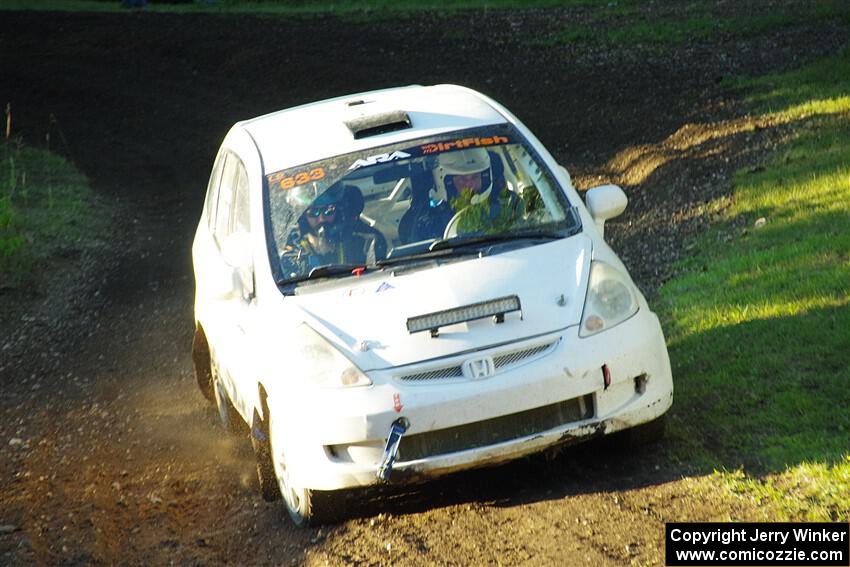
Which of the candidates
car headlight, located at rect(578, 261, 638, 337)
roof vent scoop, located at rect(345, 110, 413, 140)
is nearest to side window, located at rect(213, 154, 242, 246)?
roof vent scoop, located at rect(345, 110, 413, 140)

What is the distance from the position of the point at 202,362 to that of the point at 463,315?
3173 mm

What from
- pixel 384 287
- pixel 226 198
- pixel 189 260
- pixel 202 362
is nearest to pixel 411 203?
pixel 384 287

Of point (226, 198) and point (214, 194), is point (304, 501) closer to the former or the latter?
point (226, 198)

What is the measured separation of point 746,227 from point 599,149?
5132 mm

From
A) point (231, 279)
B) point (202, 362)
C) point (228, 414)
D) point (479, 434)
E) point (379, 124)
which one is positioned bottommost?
point (228, 414)

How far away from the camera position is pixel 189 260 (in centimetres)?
1388

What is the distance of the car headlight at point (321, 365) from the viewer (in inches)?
232

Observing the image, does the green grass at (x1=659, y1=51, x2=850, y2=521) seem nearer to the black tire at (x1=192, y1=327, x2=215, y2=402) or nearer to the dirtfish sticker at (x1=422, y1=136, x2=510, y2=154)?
the dirtfish sticker at (x1=422, y1=136, x2=510, y2=154)

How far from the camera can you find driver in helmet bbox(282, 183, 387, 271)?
6.66 metres

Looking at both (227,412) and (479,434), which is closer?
(479,434)

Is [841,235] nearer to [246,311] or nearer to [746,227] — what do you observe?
[746,227]

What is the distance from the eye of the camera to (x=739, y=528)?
535 centimetres

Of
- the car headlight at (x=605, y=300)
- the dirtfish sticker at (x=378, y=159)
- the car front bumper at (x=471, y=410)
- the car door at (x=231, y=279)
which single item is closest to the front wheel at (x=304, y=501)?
the car front bumper at (x=471, y=410)

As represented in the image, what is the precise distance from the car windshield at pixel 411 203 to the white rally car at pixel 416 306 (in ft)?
0.03
